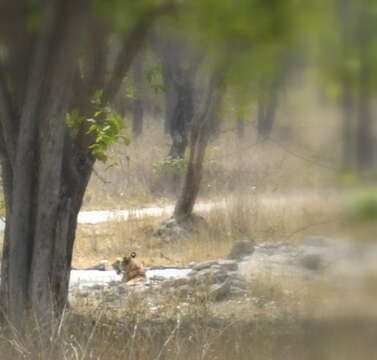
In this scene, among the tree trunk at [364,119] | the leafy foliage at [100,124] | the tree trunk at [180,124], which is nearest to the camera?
the tree trunk at [364,119]

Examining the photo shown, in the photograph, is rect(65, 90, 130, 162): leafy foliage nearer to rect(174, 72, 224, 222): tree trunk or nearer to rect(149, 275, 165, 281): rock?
rect(149, 275, 165, 281): rock

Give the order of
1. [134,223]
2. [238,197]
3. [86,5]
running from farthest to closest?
[134,223], [238,197], [86,5]

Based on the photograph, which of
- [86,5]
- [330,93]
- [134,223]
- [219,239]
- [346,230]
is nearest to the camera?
[330,93]

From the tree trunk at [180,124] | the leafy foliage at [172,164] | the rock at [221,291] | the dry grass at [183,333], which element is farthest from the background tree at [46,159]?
the tree trunk at [180,124]

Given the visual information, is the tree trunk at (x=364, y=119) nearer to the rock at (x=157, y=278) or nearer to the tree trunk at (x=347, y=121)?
the tree trunk at (x=347, y=121)

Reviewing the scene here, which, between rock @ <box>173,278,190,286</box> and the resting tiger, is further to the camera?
the resting tiger

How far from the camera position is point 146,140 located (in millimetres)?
21969

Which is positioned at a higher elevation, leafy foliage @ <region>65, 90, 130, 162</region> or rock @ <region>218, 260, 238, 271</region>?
leafy foliage @ <region>65, 90, 130, 162</region>

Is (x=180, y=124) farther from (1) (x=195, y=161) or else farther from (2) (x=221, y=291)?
(2) (x=221, y=291)

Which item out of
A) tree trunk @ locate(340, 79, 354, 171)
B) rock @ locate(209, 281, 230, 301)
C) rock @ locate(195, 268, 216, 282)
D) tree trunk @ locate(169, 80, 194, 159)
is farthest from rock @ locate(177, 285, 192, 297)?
tree trunk @ locate(169, 80, 194, 159)

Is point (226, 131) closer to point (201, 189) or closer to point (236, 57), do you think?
point (201, 189)

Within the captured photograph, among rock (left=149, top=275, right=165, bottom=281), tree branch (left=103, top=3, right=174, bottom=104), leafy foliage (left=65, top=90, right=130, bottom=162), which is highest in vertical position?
tree branch (left=103, top=3, right=174, bottom=104)

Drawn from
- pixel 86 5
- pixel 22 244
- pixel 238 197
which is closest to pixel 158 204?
pixel 238 197

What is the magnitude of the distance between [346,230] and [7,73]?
3565mm
